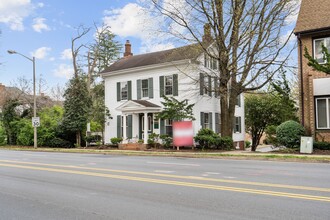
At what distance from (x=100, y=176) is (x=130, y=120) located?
18088 millimetres

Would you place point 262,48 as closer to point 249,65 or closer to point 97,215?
point 249,65

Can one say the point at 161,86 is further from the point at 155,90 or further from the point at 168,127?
the point at 168,127

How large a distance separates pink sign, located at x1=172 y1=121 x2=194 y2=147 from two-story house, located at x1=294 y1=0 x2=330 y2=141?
7552 mm

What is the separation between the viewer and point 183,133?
2427 cm

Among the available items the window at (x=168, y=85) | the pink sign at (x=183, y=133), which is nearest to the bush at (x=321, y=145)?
the pink sign at (x=183, y=133)

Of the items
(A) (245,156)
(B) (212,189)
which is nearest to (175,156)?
(A) (245,156)

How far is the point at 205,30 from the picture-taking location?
23312 mm

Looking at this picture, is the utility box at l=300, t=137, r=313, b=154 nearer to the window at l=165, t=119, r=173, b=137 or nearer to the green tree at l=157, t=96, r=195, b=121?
the green tree at l=157, t=96, r=195, b=121

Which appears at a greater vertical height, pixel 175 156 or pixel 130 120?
pixel 130 120

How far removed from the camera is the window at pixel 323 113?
19.8 metres

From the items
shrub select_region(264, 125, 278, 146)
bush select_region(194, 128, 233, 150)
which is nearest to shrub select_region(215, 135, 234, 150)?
bush select_region(194, 128, 233, 150)

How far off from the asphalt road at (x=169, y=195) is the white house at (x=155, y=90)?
14901 mm

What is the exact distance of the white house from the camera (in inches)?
1042

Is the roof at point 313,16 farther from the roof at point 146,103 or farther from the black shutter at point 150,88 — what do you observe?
the black shutter at point 150,88
